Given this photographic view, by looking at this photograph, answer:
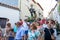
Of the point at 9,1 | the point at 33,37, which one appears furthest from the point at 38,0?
the point at 33,37

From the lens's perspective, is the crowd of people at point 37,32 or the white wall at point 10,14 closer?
the crowd of people at point 37,32

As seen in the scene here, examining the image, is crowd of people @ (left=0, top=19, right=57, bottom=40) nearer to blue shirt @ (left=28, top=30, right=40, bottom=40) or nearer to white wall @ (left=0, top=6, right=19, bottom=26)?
blue shirt @ (left=28, top=30, right=40, bottom=40)

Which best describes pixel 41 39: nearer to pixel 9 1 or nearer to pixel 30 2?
pixel 9 1

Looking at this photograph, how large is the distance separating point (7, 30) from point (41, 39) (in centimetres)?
264

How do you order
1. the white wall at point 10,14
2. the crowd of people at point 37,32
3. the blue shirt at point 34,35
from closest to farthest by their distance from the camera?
1. the crowd of people at point 37,32
2. the blue shirt at point 34,35
3. the white wall at point 10,14

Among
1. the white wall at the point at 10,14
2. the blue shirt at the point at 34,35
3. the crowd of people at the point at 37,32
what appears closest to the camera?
the crowd of people at the point at 37,32

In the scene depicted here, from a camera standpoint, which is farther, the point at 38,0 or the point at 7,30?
the point at 38,0

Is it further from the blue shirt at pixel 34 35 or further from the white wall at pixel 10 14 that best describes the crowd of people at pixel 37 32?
the white wall at pixel 10 14

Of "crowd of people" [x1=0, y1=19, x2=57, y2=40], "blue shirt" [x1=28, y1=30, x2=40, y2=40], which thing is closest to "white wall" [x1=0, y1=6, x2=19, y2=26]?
"crowd of people" [x1=0, y1=19, x2=57, y2=40]

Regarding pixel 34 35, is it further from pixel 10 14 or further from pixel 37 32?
pixel 10 14

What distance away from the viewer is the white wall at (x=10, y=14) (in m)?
17.2

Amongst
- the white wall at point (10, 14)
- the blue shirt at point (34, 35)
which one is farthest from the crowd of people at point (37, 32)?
the white wall at point (10, 14)

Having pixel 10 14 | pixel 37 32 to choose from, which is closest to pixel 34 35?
pixel 37 32

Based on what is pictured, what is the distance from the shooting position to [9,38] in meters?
11.8
